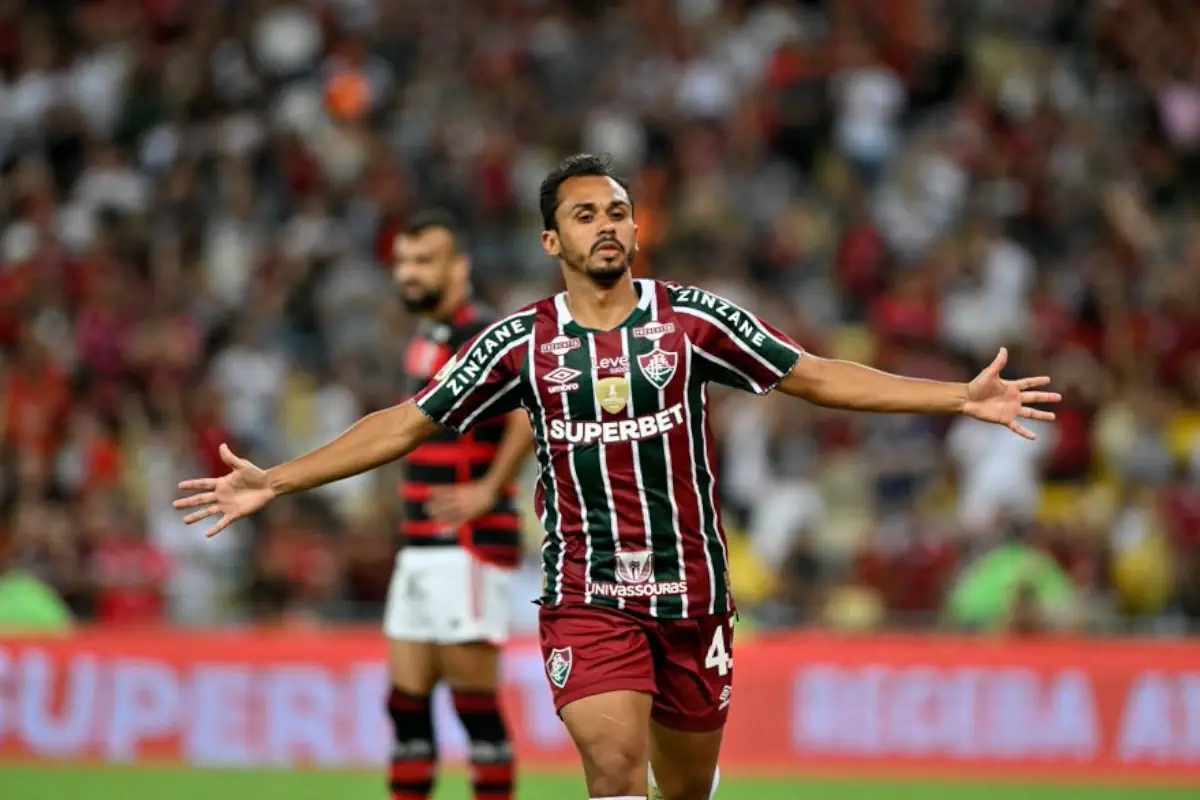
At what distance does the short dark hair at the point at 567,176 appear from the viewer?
6578 millimetres

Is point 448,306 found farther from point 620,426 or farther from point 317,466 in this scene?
point 620,426

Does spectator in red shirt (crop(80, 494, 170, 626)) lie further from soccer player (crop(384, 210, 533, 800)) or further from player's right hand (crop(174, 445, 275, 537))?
player's right hand (crop(174, 445, 275, 537))

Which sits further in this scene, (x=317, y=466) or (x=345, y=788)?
(x=345, y=788)

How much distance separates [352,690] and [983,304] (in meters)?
6.30

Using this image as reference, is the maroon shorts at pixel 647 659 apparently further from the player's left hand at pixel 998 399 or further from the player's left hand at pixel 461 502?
the player's left hand at pixel 461 502

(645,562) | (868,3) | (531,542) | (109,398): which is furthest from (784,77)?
(645,562)

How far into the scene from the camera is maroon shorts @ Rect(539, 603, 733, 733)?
252 inches

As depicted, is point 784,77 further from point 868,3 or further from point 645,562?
point 645,562

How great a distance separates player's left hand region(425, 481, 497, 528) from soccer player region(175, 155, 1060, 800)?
5.97 ft

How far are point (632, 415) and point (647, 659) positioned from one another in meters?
0.81

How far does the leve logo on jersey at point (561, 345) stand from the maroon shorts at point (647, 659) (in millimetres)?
858

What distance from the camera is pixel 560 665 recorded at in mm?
6488

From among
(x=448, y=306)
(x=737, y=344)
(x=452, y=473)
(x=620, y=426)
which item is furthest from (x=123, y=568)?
(x=737, y=344)

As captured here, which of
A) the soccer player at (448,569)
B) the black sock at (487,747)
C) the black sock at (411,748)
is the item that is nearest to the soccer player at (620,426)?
the soccer player at (448,569)
